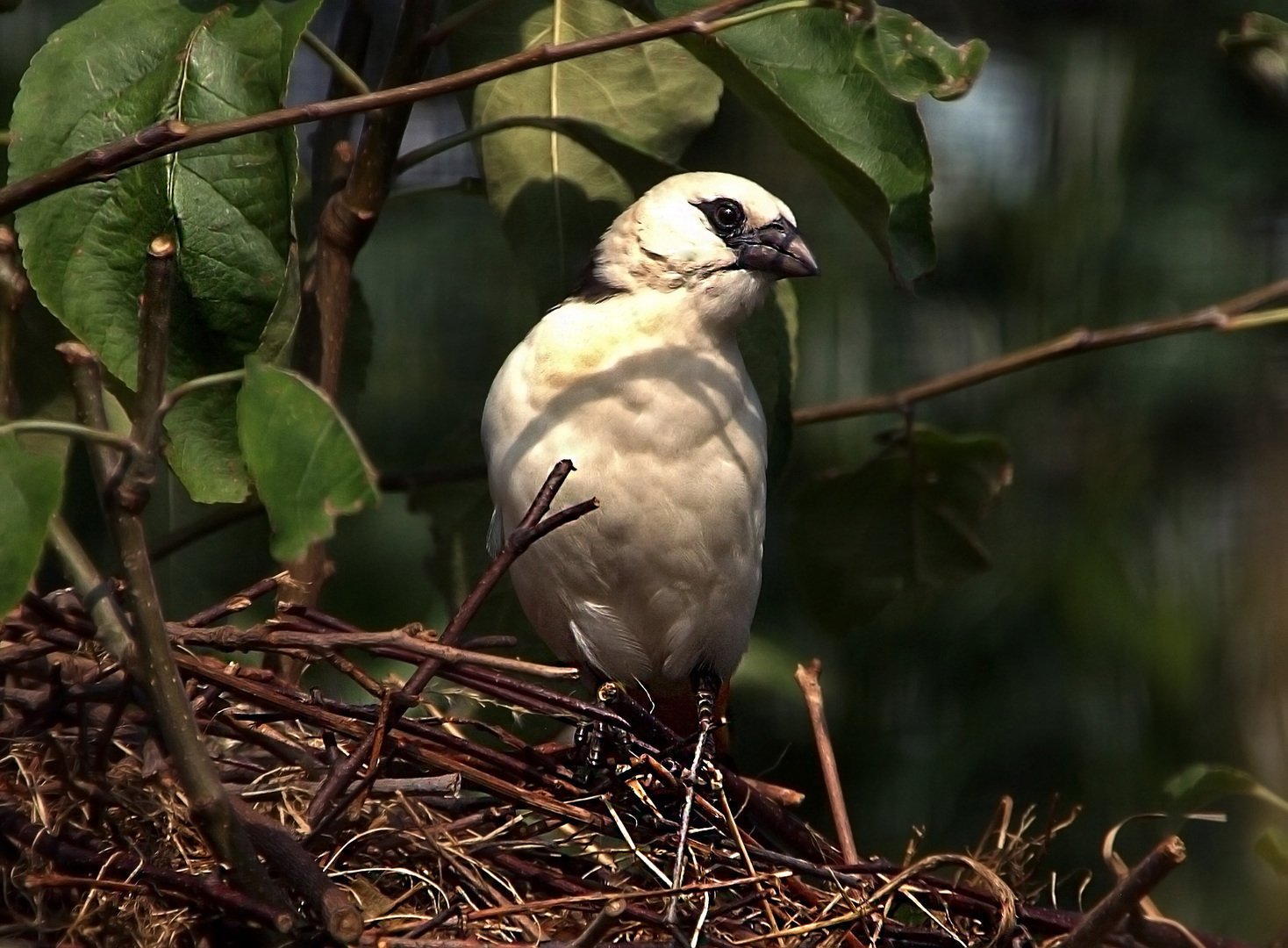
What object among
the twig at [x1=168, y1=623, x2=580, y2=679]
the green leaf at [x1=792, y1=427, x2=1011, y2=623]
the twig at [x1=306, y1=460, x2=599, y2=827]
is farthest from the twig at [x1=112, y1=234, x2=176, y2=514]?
the green leaf at [x1=792, y1=427, x2=1011, y2=623]

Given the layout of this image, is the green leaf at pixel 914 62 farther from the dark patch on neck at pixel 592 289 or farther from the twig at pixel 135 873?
the twig at pixel 135 873

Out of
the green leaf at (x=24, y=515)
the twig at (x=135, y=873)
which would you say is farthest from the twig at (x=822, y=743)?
the green leaf at (x=24, y=515)

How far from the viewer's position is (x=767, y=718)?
376 centimetres

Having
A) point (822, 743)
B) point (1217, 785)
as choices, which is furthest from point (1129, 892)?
point (822, 743)

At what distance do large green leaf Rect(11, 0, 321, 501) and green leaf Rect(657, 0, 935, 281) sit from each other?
56cm

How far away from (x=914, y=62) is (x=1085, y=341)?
0.45 metres

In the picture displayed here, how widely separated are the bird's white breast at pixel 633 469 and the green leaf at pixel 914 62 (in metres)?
0.90

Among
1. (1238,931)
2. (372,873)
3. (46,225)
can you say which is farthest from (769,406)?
(1238,931)

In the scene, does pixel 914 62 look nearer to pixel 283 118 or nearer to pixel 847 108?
pixel 847 108

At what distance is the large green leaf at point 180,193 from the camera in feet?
6.65

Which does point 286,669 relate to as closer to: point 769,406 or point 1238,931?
point 769,406

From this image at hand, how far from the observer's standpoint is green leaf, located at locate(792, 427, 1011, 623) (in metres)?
2.96

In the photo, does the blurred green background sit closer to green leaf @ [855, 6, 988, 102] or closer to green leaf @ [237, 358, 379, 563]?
green leaf @ [855, 6, 988, 102]

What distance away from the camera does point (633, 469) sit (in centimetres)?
270
